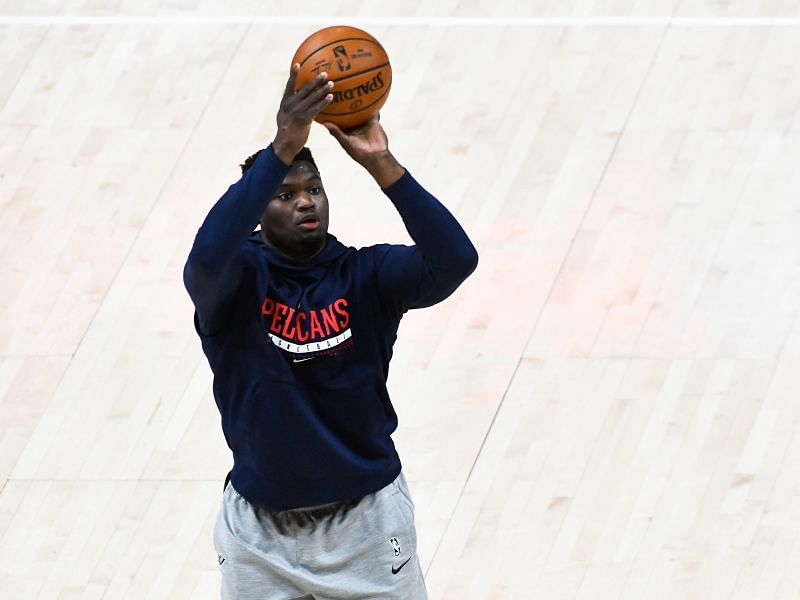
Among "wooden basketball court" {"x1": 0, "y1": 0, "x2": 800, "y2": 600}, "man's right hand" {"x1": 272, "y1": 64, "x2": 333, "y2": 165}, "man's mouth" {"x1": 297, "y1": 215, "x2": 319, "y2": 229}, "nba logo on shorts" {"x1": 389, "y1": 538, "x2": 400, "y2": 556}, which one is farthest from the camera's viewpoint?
"wooden basketball court" {"x1": 0, "y1": 0, "x2": 800, "y2": 600}

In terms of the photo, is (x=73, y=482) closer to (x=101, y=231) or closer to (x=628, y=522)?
(x=101, y=231)

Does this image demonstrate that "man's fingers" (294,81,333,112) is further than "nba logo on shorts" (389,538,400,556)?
No

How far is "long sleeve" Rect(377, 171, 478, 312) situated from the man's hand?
0.09ft

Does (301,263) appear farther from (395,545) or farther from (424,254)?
(395,545)

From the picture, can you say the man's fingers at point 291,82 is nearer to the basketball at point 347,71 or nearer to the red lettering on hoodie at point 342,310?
the basketball at point 347,71

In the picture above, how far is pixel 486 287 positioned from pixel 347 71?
122 inches

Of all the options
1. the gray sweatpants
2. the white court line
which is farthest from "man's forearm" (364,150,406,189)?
the white court line

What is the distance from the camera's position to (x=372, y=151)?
4.23 meters

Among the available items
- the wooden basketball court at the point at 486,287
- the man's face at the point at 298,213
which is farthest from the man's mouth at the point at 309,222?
the wooden basketball court at the point at 486,287

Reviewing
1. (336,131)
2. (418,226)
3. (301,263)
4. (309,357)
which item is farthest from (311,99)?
(309,357)

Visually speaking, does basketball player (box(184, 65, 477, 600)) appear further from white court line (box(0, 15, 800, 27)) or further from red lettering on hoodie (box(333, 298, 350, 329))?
white court line (box(0, 15, 800, 27))

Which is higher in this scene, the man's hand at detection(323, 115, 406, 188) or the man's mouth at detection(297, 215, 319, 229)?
the man's hand at detection(323, 115, 406, 188)

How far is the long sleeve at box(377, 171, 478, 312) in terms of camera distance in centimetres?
421

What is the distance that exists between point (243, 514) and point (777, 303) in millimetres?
3368
